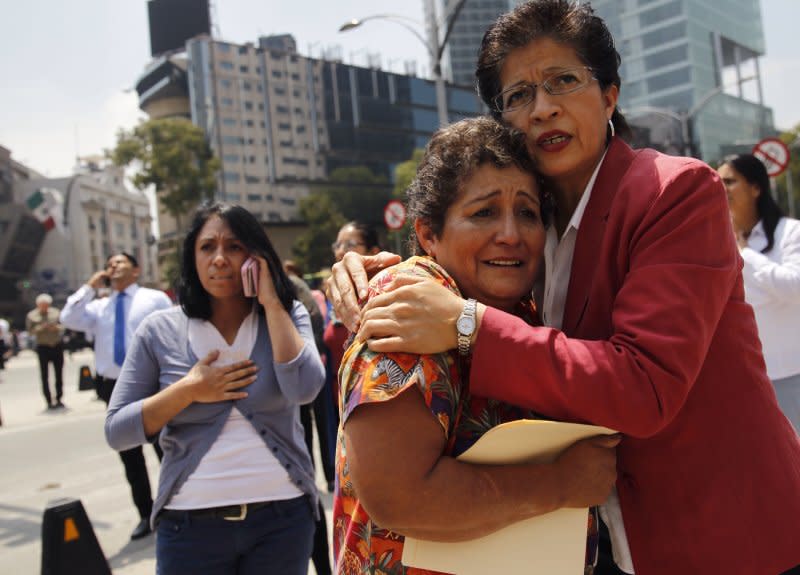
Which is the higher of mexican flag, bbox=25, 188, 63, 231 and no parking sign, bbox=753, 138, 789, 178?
mexican flag, bbox=25, 188, 63, 231

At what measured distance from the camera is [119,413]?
2.67m

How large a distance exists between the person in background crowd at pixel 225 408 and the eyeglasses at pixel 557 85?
4.79 ft

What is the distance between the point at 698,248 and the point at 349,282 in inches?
37.8

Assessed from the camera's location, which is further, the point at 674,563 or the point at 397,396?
the point at 674,563

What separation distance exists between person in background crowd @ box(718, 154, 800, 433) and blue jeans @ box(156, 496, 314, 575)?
2573mm

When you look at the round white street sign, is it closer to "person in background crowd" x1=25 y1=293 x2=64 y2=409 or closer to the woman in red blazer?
"person in background crowd" x1=25 y1=293 x2=64 y2=409

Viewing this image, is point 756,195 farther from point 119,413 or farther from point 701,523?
point 119,413

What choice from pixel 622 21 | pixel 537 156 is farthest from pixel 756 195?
pixel 622 21

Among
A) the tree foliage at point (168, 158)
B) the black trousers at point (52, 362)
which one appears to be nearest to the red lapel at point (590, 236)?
the black trousers at point (52, 362)

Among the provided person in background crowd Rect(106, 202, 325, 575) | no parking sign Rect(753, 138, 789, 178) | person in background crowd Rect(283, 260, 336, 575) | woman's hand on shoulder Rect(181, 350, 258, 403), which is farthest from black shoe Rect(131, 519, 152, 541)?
no parking sign Rect(753, 138, 789, 178)

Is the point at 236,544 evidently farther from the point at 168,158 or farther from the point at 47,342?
the point at 168,158

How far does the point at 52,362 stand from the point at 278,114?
6112 cm

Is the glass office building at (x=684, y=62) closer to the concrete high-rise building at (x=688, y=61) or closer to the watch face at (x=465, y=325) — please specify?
the concrete high-rise building at (x=688, y=61)

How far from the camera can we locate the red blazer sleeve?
1278 millimetres
